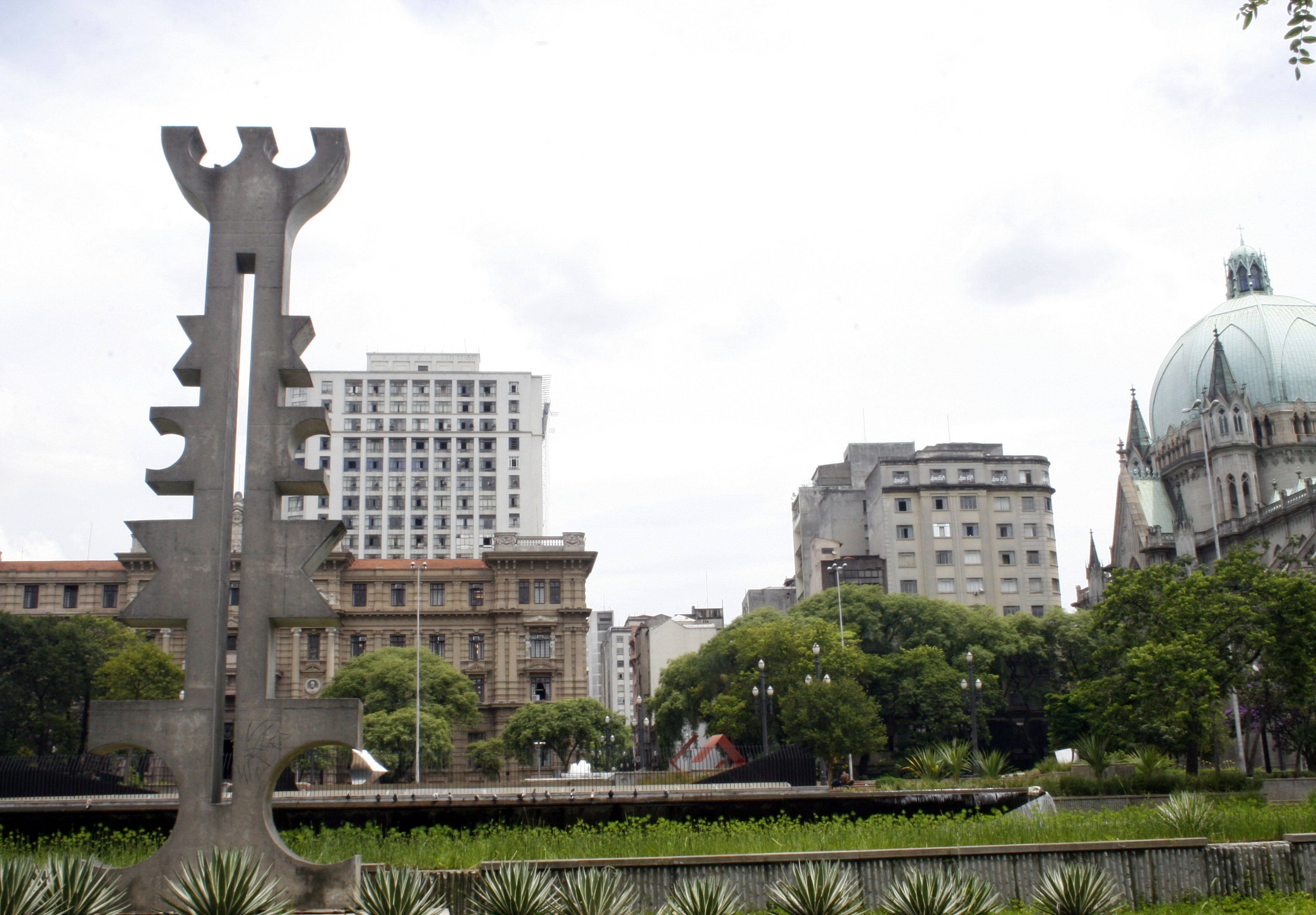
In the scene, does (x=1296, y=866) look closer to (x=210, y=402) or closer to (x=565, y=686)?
(x=210, y=402)

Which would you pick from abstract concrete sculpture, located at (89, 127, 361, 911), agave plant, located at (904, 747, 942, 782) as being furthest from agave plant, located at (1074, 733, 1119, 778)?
abstract concrete sculpture, located at (89, 127, 361, 911)

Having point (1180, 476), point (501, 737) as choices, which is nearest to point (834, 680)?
point (501, 737)

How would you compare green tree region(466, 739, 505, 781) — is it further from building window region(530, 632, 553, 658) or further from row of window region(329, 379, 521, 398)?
row of window region(329, 379, 521, 398)

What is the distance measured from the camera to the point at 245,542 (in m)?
15.2

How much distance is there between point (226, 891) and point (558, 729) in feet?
170

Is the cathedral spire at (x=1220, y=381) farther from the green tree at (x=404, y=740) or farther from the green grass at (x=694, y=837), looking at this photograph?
the green grass at (x=694, y=837)

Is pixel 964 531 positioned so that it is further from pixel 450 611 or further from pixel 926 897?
pixel 926 897

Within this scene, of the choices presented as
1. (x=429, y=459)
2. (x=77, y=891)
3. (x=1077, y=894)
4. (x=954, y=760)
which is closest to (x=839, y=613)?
(x=954, y=760)

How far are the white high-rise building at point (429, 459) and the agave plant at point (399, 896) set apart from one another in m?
95.4

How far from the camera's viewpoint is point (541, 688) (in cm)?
7244

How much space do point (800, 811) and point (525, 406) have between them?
308ft

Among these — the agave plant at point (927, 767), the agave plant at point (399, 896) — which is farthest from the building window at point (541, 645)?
the agave plant at point (399, 896)

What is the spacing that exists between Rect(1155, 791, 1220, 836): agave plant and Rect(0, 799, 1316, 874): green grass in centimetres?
14

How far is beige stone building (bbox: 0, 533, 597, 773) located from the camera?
7175cm
